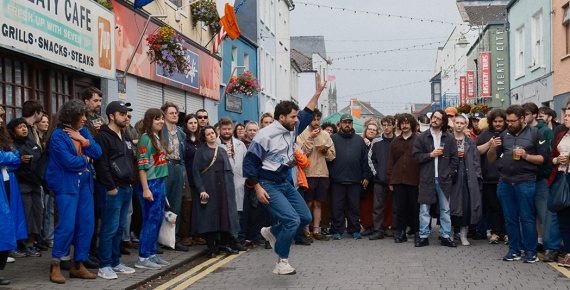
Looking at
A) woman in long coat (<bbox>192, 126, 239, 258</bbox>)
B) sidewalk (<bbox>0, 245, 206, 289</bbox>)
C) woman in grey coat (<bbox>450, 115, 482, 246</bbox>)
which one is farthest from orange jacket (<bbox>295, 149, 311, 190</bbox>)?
sidewalk (<bbox>0, 245, 206, 289</bbox>)

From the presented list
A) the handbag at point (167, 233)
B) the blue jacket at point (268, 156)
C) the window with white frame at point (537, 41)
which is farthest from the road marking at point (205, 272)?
the window with white frame at point (537, 41)

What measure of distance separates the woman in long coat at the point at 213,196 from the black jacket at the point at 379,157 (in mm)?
2970

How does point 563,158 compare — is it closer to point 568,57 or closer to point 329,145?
point 329,145

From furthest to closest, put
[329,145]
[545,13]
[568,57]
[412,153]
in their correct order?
[545,13] → [568,57] → [329,145] → [412,153]

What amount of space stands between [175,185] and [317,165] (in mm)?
2780

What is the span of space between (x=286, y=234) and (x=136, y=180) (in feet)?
7.06

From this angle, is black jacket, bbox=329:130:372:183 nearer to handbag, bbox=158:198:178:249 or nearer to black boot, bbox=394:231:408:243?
black boot, bbox=394:231:408:243

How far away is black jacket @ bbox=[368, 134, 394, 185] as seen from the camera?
1127 centimetres

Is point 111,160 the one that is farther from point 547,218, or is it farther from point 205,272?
point 547,218

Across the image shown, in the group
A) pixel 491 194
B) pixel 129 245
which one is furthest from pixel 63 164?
pixel 491 194

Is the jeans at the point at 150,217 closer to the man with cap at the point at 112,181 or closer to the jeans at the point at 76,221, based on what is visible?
the man with cap at the point at 112,181

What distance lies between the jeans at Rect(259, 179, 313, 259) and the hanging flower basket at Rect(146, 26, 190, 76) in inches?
298

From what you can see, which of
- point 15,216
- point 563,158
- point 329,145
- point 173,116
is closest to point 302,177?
point 329,145

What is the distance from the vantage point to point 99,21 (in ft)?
39.0
